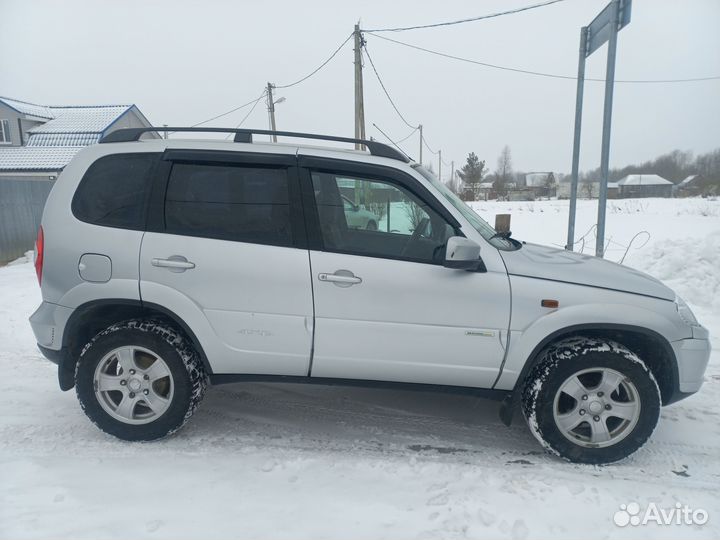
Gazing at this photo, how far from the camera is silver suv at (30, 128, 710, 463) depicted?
2.92 metres

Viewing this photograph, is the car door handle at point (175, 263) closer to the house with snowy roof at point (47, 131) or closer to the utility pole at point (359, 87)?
the utility pole at point (359, 87)

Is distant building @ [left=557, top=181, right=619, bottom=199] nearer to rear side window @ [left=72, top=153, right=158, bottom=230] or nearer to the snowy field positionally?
the snowy field

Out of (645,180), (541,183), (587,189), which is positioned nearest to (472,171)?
(587,189)

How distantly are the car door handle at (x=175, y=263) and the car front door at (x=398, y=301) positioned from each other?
813 mm

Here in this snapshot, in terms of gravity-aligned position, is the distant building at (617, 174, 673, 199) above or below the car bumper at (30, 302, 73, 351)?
above

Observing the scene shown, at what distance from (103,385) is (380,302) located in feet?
6.29

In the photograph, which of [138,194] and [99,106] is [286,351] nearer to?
[138,194]

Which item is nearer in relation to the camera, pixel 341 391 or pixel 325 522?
pixel 325 522

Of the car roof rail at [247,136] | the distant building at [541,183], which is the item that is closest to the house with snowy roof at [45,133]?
the car roof rail at [247,136]

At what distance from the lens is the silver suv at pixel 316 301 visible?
2.92 m

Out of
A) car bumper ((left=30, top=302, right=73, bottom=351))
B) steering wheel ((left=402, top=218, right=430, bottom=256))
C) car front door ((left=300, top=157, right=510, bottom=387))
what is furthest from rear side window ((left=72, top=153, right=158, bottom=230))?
steering wheel ((left=402, top=218, right=430, bottom=256))

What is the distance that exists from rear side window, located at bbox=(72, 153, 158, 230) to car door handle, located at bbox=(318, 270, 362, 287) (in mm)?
1258

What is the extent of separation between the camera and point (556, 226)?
17906mm

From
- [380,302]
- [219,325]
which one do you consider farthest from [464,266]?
[219,325]
